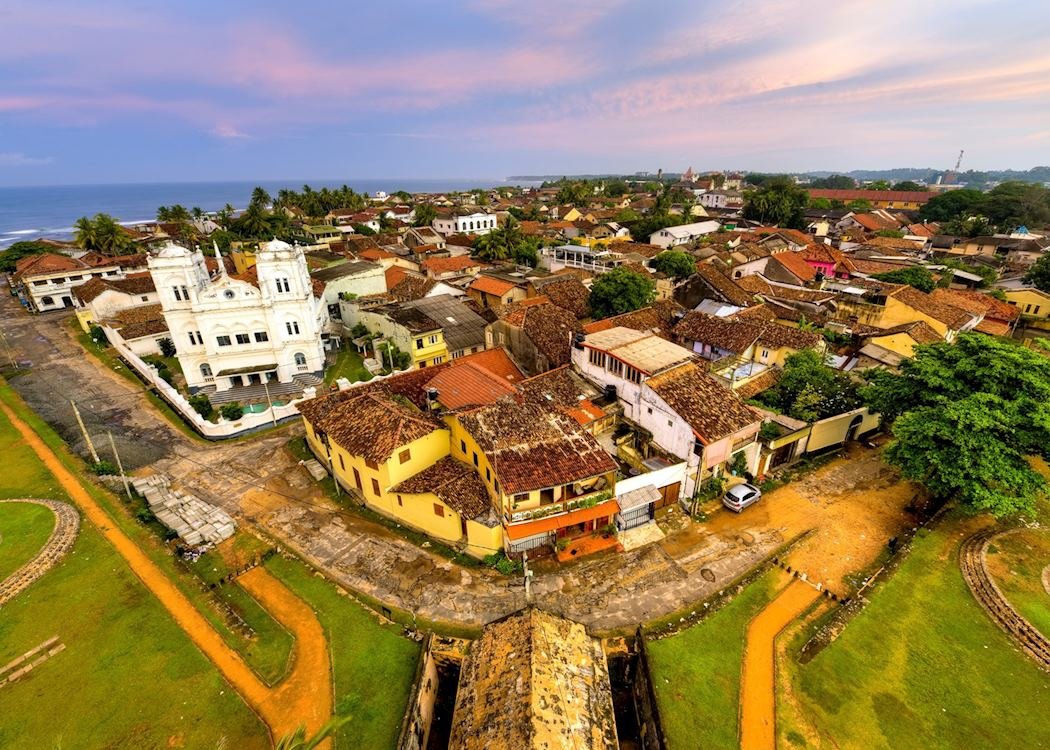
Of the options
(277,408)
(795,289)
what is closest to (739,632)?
(277,408)

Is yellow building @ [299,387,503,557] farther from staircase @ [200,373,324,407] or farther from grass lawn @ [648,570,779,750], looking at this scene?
staircase @ [200,373,324,407]

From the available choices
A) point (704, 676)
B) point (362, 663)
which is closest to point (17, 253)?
point (362, 663)

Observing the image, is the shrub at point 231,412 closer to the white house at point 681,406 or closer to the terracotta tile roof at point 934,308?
the white house at point 681,406

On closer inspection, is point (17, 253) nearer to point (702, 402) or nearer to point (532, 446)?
point (532, 446)

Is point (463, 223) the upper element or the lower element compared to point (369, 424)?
upper

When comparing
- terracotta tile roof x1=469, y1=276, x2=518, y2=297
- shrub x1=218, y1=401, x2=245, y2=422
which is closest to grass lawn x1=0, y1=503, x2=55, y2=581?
shrub x1=218, y1=401, x2=245, y2=422

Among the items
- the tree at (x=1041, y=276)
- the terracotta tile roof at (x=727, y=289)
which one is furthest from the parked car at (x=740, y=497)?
the tree at (x=1041, y=276)

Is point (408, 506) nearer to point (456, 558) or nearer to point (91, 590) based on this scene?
point (456, 558)
